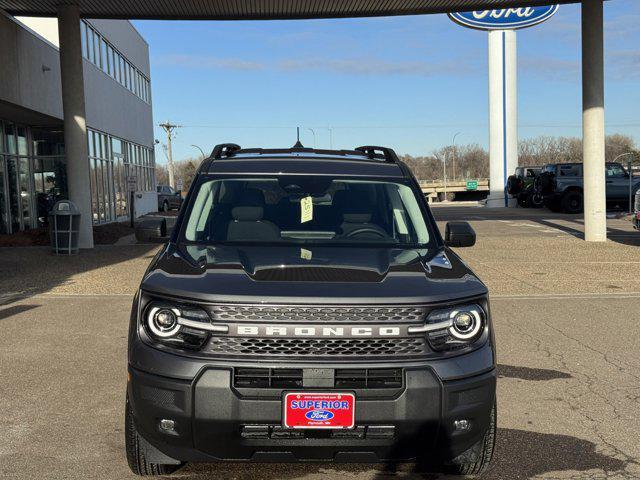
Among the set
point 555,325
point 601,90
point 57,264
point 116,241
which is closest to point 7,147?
point 116,241

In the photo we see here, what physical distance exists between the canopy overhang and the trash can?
5050mm

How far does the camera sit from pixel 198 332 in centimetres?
322

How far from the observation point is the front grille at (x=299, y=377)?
10.3ft

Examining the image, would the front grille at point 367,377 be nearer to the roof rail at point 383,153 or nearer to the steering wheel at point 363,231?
the steering wheel at point 363,231

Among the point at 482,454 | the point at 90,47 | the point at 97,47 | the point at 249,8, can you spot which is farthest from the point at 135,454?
the point at 97,47

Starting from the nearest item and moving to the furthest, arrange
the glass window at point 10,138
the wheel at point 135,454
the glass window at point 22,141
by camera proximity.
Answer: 1. the wheel at point 135,454
2. the glass window at point 10,138
3. the glass window at point 22,141

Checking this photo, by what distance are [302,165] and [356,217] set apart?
0.53m

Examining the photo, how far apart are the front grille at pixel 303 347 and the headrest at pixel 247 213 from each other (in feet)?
4.62

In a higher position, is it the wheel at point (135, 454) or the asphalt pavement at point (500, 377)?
the wheel at point (135, 454)

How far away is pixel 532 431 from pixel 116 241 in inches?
672

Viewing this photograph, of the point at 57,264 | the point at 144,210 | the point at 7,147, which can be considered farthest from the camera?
the point at 144,210

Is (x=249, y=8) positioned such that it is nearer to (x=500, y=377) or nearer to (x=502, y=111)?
(x=500, y=377)

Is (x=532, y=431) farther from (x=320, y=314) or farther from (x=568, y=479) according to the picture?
(x=320, y=314)

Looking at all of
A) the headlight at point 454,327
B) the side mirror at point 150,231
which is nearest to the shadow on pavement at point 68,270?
the side mirror at point 150,231
